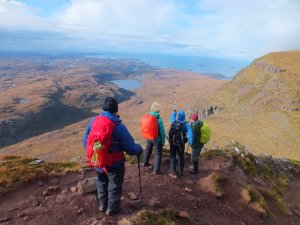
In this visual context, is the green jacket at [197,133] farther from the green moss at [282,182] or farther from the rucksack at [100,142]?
the green moss at [282,182]

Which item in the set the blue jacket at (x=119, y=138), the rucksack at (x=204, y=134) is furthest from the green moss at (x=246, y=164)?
the blue jacket at (x=119, y=138)

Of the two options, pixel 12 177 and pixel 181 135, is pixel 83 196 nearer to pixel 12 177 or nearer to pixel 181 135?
pixel 12 177

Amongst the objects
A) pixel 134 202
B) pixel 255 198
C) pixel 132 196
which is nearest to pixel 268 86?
pixel 255 198

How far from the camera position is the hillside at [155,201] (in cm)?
1176

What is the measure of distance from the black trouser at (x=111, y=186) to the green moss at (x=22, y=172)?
545 centimetres

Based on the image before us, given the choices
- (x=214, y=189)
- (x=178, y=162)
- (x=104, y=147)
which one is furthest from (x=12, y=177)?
(x=214, y=189)

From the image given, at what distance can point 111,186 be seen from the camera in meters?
11.4

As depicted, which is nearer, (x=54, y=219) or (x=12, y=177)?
(x=54, y=219)

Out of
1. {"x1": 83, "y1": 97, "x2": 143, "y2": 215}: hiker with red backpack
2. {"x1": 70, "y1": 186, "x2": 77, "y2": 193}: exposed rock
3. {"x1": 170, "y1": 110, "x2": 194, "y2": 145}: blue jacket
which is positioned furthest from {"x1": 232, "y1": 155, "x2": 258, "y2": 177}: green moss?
{"x1": 83, "y1": 97, "x2": 143, "y2": 215}: hiker with red backpack

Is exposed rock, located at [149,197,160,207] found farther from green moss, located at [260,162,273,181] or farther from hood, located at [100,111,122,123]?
green moss, located at [260,162,273,181]

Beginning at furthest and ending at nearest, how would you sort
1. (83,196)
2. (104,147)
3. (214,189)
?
(214,189)
(83,196)
(104,147)

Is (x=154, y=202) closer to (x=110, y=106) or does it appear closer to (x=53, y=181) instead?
(x=110, y=106)

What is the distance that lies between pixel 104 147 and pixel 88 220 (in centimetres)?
278

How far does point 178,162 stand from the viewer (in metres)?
17.8
